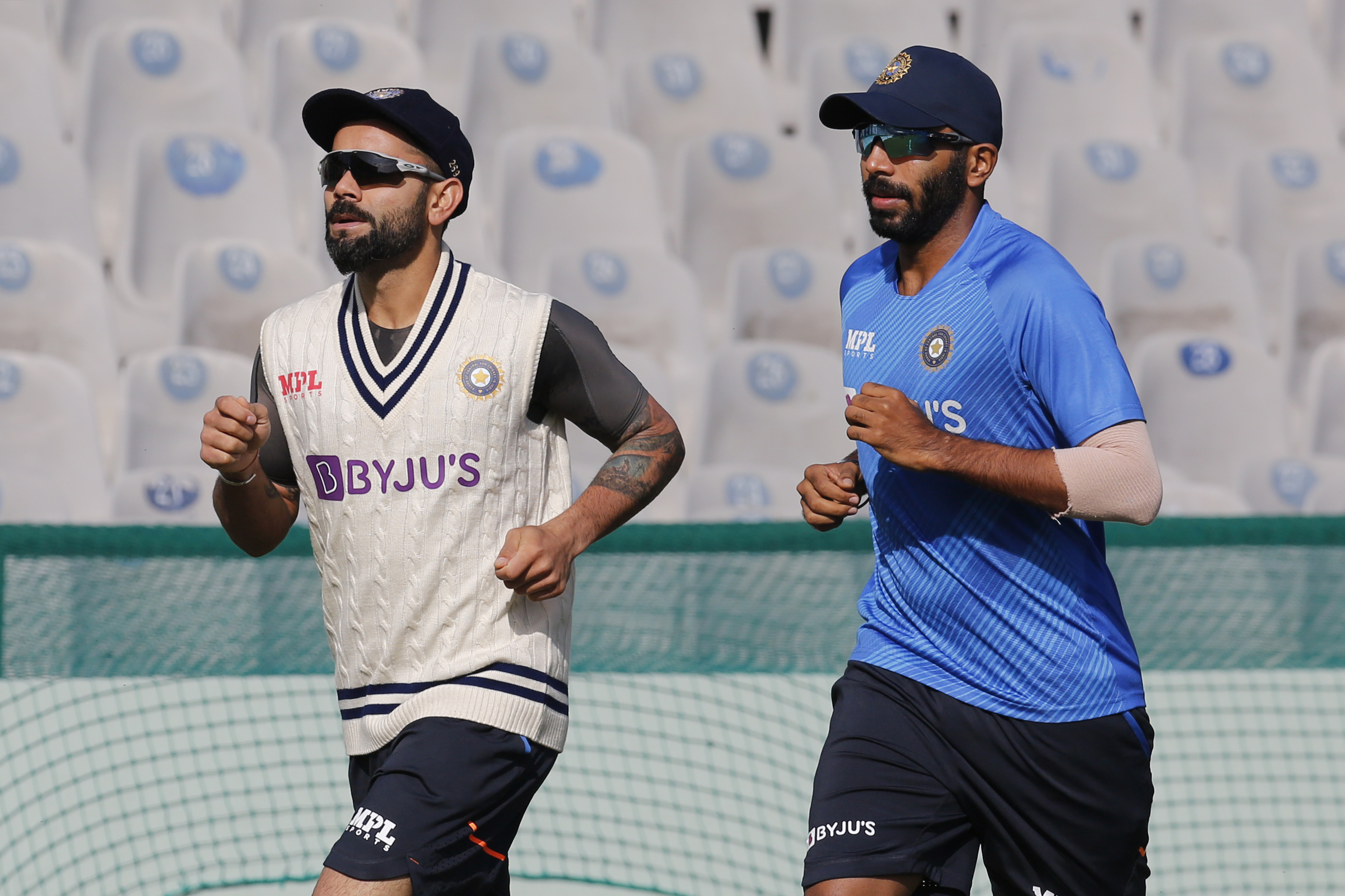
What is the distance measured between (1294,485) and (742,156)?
305 centimetres

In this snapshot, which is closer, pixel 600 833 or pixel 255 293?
pixel 600 833

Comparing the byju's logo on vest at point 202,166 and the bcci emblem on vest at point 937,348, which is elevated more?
the bcci emblem on vest at point 937,348

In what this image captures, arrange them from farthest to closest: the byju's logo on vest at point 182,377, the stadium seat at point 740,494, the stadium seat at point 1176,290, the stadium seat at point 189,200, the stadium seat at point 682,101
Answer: the stadium seat at point 682,101
the stadium seat at point 1176,290
the stadium seat at point 189,200
the byju's logo on vest at point 182,377
the stadium seat at point 740,494

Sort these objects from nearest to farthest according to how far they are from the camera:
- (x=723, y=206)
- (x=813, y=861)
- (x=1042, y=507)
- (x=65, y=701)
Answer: (x=1042, y=507), (x=813, y=861), (x=65, y=701), (x=723, y=206)

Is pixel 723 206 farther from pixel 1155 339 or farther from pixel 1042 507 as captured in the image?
pixel 1042 507

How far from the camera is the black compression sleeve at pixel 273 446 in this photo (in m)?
3.02

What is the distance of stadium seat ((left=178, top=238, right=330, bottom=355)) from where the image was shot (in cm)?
648

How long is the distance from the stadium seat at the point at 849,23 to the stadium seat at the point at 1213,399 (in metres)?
2.78

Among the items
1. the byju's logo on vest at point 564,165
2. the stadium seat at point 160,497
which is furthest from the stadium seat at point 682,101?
the stadium seat at point 160,497

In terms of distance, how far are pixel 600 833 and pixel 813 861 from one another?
5.99 feet

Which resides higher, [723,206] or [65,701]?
[723,206]

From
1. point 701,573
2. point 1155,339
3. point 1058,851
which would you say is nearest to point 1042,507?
point 1058,851

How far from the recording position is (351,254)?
2.87 metres

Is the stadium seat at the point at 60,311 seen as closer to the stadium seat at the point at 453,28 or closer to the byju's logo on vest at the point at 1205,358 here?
the stadium seat at the point at 453,28
